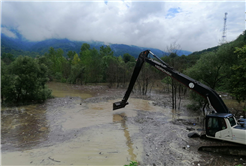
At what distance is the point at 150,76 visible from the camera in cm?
2939

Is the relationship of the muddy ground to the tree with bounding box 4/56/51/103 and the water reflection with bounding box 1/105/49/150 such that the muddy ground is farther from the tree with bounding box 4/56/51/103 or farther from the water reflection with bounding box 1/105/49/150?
the tree with bounding box 4/56/51/103

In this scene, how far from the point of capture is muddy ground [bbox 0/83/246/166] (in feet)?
22.5

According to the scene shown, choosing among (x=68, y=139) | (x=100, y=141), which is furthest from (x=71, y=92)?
(x=100, y=141)

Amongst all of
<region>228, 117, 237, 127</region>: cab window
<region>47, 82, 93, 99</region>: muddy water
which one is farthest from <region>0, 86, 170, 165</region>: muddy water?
<region>47, 82, 93, 99</region>: muddy water


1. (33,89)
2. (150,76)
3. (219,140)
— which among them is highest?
(150,76)

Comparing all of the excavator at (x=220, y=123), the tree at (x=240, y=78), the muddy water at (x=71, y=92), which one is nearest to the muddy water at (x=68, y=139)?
the excavator at (x=220, y=123)

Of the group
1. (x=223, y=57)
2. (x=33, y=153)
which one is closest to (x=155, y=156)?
(x=33, y=153)

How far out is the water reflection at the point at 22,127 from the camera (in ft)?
28.7

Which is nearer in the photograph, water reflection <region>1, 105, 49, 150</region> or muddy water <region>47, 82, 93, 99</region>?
water reflection <region>1, 105, 49, 150</region>

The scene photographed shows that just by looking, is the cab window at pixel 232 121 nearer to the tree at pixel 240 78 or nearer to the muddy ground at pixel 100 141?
the muddy ground at pixel 100 141

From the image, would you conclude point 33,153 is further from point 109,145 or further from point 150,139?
point 150,139

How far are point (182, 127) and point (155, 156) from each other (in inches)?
189

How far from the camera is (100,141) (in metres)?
8.86

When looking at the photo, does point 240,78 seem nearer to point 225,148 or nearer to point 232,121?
point 232,121
